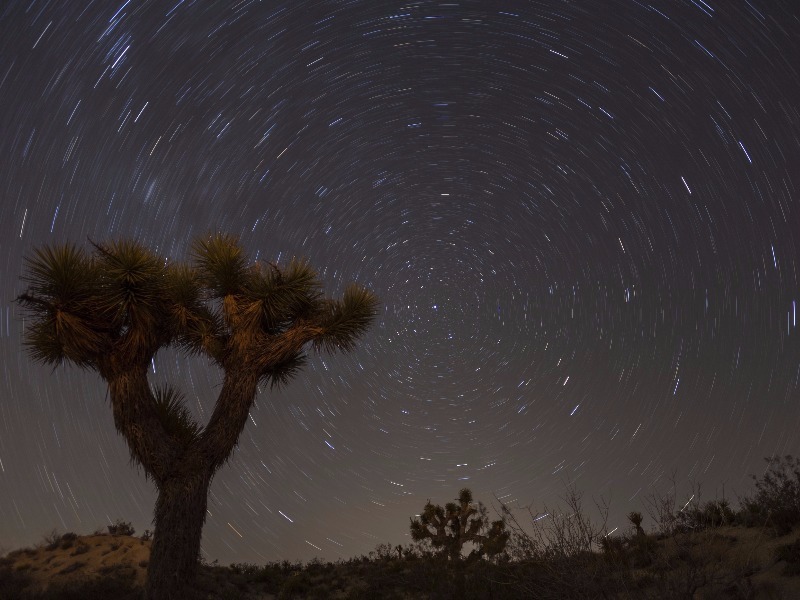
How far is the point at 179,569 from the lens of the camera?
30.9 feet

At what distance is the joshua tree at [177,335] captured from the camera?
32.4 ft

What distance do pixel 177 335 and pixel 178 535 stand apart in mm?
3851

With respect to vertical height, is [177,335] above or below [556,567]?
above

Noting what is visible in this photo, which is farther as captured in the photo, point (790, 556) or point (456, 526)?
point (456, 526)

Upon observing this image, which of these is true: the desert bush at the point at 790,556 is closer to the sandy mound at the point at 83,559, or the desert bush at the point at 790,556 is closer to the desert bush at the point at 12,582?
the sandy mound at the point at 83,559

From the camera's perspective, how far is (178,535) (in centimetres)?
956

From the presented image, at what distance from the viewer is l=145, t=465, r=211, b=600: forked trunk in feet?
30.6

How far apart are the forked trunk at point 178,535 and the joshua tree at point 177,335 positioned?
2 centimetres

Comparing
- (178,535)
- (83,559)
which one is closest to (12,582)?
(83,559)

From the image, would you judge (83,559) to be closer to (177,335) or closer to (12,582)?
(12,582)

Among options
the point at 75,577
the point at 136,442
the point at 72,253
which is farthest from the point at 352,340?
the point at 75,577

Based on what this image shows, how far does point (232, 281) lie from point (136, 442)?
3476 mm

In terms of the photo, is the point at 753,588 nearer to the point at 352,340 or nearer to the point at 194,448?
the point at 352,340

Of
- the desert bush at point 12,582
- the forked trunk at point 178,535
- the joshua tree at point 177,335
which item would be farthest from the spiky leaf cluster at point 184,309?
the desert bush at point 12,582
